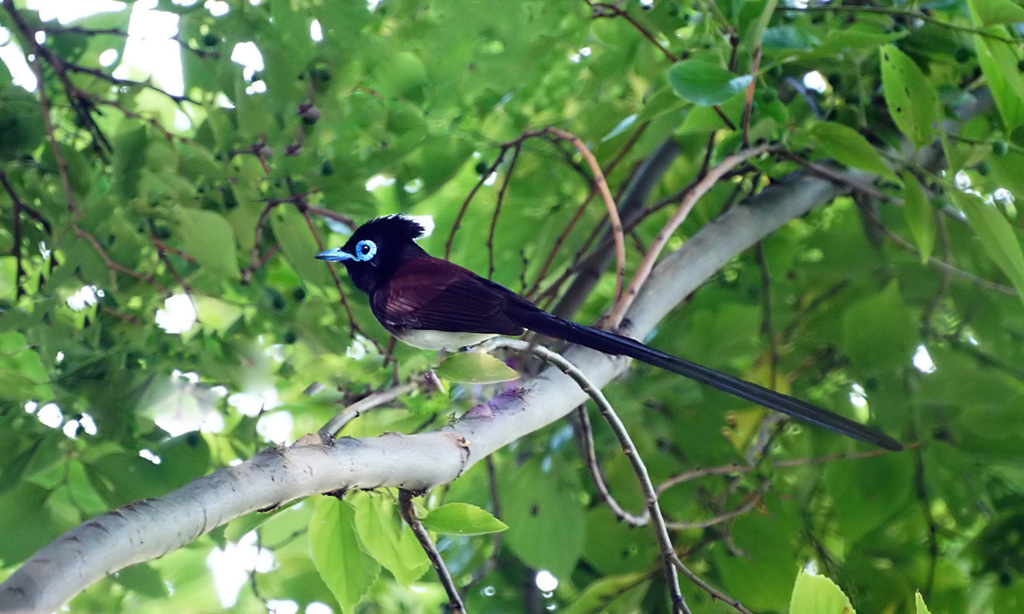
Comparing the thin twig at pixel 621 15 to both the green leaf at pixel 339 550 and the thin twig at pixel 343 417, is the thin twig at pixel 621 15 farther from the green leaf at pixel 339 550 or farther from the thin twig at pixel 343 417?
the green leaf at pixel 339 550

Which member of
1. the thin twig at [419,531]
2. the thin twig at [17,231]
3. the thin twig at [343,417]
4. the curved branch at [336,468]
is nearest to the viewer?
the curved branch at [336,468]

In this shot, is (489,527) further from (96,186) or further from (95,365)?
(96,186)

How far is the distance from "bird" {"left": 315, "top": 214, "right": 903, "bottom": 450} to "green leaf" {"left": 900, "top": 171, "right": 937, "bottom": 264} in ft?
1.41

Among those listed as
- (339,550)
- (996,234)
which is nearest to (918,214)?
(996,234)

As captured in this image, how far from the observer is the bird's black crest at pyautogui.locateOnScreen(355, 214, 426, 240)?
1.97 metres

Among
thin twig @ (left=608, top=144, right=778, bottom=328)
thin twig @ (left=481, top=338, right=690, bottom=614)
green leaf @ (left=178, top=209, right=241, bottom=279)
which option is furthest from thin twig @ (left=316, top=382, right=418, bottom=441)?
green leaf @ (left=178, top=209, right=241, bottom=279)

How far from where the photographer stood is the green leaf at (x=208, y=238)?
1.74m

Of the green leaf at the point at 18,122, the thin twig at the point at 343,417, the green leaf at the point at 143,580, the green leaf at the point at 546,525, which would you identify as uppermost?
the green leaf at the point at 18,122

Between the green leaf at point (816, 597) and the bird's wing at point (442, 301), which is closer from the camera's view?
the green leaf at point (816, 597)

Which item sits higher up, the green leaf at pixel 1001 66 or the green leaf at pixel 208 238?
the green leaf at pixel 208 238

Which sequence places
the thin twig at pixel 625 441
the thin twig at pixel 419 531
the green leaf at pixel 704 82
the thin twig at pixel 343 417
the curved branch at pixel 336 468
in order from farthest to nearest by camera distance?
the green leaf at pixel 704 82
the thin twig at pixel 625 441
the thin twig at pixel 419 531
the thin twig at pixel 343 417
the curved branch at pixel 336 468

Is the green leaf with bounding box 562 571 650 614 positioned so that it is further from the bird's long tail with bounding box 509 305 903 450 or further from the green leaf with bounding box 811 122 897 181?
the green leaf with bounding box 811 122 897 181

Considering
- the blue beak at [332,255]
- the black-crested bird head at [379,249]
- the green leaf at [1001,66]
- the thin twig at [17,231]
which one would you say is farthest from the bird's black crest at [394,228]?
the green leaf at [1001,66]

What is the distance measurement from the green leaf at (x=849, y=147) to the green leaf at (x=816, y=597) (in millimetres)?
873
